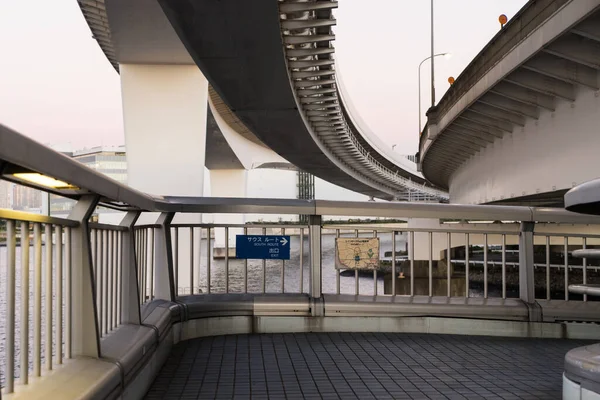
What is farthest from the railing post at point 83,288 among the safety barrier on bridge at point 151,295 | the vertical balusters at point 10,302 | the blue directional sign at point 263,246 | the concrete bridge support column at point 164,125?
the concrete bridge support column at point 164,125

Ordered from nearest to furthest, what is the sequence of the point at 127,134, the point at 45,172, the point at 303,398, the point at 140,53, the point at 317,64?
the point at 45,172, the point at 303,398, the point at 317,64, the point at 140,53, the point at 127,134

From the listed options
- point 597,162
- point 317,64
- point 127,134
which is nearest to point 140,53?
point 127,134

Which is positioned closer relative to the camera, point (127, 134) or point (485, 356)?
point (485, 356)

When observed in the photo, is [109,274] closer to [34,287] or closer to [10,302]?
[34,287]

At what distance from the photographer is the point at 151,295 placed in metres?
6.31

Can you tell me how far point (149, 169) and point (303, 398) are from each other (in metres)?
15.7

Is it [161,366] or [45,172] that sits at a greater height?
[45,172]

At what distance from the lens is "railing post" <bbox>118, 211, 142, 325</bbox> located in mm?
4875

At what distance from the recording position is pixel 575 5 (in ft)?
25.5

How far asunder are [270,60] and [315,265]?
20.5 feet

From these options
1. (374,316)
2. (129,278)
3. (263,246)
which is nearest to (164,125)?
(263,246)

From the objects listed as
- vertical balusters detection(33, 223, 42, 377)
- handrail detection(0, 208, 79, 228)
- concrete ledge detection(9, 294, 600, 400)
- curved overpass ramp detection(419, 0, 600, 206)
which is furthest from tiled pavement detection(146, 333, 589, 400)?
curved overpass ramp detection(419, 0, 600, 206)

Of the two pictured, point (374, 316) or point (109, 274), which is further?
point (374, 316)

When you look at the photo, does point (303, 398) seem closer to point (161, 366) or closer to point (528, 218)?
point (161, 366)
